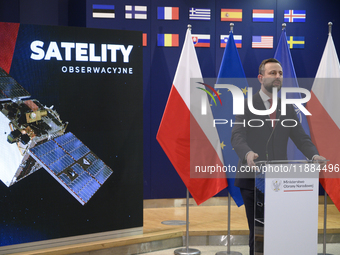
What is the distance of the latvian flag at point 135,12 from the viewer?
502 cm

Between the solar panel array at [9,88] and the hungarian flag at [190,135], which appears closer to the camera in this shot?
the solar panel array at [9,88]

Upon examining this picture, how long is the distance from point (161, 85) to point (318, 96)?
204 centimetres

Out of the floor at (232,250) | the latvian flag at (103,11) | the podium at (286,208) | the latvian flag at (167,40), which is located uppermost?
the latvian flag at (103,11)

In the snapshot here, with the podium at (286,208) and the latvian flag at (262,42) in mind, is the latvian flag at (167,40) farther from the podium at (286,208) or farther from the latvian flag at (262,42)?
the podium at (286,208)

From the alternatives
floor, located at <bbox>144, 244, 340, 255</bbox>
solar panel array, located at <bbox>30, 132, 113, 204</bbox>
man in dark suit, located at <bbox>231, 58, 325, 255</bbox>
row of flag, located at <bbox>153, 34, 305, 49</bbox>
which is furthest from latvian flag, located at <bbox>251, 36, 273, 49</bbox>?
solar panel array, located at <bbox>30, 132, 113, 204</bbox>

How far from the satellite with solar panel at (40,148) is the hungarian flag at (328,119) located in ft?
6.87

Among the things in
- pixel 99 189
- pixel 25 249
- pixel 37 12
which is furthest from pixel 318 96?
pixel 37 12

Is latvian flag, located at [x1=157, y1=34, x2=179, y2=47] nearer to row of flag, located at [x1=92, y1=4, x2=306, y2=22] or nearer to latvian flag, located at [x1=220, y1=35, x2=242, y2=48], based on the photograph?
row of flag, located at [x1=92, y1=4, x2=306, y2=22]

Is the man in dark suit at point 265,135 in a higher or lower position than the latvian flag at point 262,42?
lower

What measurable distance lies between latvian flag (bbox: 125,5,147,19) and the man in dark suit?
258 cm

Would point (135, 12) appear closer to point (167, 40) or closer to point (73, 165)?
point (167, 40)

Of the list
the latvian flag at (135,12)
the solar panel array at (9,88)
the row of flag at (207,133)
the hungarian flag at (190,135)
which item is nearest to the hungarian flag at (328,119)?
the row of flag at (207,133)

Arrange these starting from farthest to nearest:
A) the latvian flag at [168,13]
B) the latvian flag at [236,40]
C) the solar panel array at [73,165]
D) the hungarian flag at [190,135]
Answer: the latvian flag at [236,40]
the latvian flag at [168,13]
the hungarian flag at [190,135]
the solar panel array at [73,165]

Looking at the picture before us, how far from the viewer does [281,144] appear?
2.87 meters
